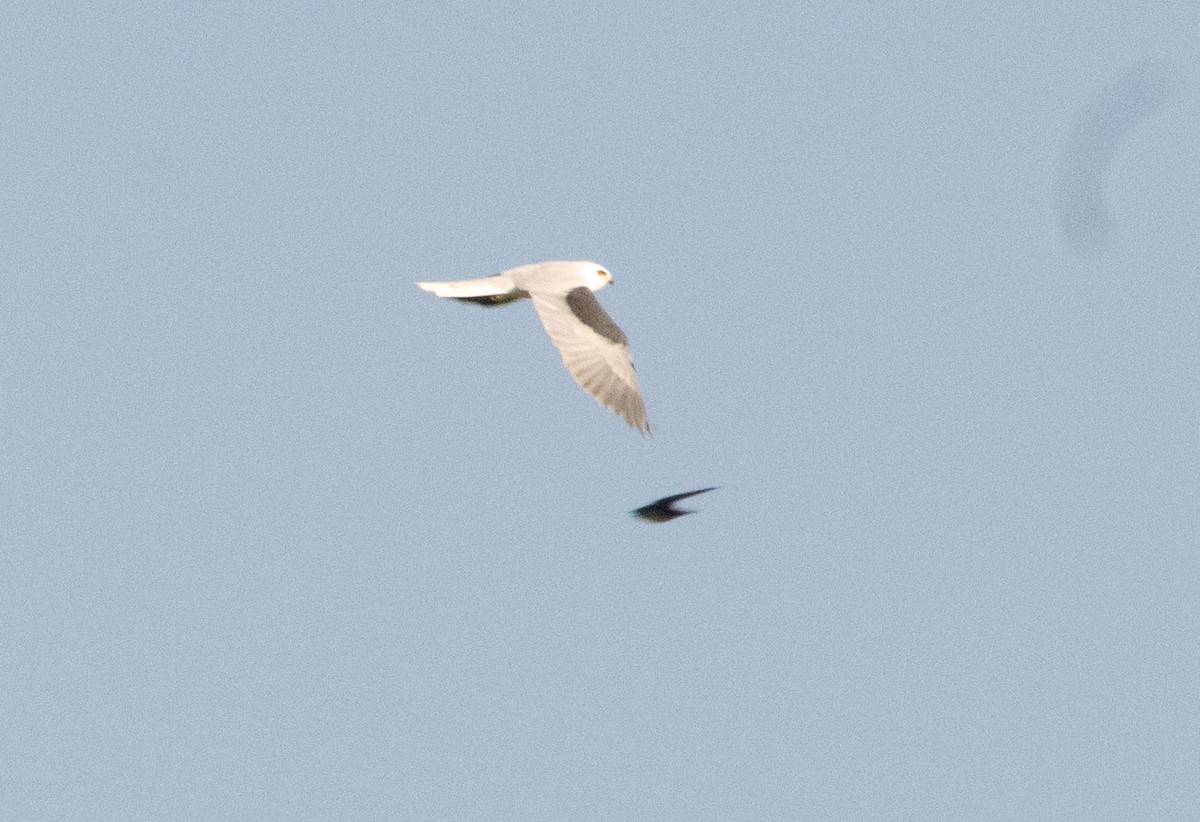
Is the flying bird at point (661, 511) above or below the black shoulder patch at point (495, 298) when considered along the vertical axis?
below

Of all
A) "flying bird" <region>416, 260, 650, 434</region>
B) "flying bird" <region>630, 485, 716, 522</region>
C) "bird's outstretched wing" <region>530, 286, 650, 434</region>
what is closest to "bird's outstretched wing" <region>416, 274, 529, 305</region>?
"flying bird" <region>416, 260, 650, 434</region>

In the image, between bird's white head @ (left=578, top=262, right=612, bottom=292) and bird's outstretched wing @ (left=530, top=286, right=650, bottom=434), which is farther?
bird's white head @ (left=578, top=262, right=612, bottom=292)

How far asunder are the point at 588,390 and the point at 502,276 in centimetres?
237

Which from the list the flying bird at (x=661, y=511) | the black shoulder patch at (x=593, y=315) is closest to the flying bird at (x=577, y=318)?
the black shoulder patch at (x=593, y=315)

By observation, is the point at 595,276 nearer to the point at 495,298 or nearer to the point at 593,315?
the point at 495,298

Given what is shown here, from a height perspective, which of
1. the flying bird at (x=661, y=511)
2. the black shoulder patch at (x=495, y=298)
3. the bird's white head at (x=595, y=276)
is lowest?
the flying bird at (x=661, y=511)

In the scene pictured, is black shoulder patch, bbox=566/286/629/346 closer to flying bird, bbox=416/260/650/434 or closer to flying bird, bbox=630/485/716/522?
flying bird, bbox=416/260/650/434

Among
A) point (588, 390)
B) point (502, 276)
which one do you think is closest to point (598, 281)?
point (502, 276)

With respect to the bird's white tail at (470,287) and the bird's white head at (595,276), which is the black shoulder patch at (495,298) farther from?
the bird's white head at (595,276)

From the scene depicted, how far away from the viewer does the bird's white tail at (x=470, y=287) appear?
18.5 meters

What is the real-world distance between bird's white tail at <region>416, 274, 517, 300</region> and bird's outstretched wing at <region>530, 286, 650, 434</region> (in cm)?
43

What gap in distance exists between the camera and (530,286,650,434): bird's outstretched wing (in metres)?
17.1

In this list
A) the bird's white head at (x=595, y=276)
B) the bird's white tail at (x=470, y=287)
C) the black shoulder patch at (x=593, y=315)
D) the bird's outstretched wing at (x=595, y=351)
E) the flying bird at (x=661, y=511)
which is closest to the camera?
the flying bird at (x=661, y=511)

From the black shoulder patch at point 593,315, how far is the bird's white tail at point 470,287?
2.20ft
